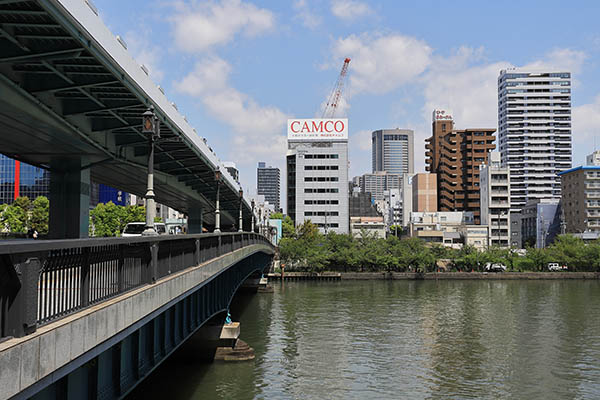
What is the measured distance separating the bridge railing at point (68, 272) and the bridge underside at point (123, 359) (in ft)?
1.90

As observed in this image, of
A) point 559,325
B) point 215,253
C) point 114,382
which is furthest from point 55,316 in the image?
point 559,325

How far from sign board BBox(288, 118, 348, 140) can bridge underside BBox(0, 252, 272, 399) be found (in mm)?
128272

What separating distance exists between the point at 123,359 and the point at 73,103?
45.9ft

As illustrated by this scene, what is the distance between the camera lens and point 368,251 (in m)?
109

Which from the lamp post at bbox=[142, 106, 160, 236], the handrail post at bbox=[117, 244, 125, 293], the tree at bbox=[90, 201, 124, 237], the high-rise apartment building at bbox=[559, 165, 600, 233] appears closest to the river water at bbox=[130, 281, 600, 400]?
the lamp post at bbox=[142, 106, 160, 236]

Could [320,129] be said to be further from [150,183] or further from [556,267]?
[150,183]

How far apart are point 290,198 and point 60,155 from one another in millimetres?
126084

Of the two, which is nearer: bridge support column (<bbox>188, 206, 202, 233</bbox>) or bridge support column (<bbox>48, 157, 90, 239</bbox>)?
bridge support column (<bbox>48, 157, 90, 239</bbox>)

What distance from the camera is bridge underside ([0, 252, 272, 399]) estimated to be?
9.49 m

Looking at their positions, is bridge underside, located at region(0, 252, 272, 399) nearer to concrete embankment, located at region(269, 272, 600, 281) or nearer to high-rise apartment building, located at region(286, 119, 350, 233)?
concrete embankment, located at region(269, 272, 600, 281)

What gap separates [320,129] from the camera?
153m

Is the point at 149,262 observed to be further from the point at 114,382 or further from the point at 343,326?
the point at 343,326

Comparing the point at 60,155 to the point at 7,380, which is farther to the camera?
the point at 60,155

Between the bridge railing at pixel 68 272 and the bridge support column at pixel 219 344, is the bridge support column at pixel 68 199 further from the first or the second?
the bridge railing at pixel 68 272
